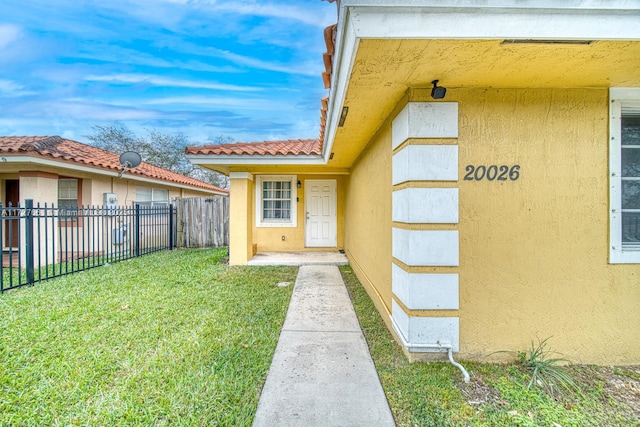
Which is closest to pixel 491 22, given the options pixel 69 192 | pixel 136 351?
pixel 136 351

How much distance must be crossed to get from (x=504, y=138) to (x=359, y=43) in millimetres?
1842

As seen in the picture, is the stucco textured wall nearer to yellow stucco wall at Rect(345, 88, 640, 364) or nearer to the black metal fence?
yellow stucco wall at Rect(345, 88, 640, 364)

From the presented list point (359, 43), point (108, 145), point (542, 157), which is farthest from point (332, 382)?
point (108, 145)

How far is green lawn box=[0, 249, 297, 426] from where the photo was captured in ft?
6.83

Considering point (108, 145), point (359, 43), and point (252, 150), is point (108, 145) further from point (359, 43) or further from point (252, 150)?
point (359, 43)

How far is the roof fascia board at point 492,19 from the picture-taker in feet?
5.79

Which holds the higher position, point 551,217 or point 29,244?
point 551,217

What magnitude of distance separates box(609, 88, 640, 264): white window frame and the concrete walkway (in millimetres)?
2718

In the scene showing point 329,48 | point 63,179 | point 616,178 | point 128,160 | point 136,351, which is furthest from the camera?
point 128,160

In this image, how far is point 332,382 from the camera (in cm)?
245

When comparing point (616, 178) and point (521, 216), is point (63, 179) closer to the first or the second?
point (521, 216)

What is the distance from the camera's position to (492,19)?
1.80m

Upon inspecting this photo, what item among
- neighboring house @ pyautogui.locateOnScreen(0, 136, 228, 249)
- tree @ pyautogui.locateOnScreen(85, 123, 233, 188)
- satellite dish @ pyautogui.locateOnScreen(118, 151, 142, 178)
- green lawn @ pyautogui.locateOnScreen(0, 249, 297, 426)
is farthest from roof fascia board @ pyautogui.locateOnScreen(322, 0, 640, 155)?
tree @ pyautogui.locateOnScreen(85, 123, 233, 188)

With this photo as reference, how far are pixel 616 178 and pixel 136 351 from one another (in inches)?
208
